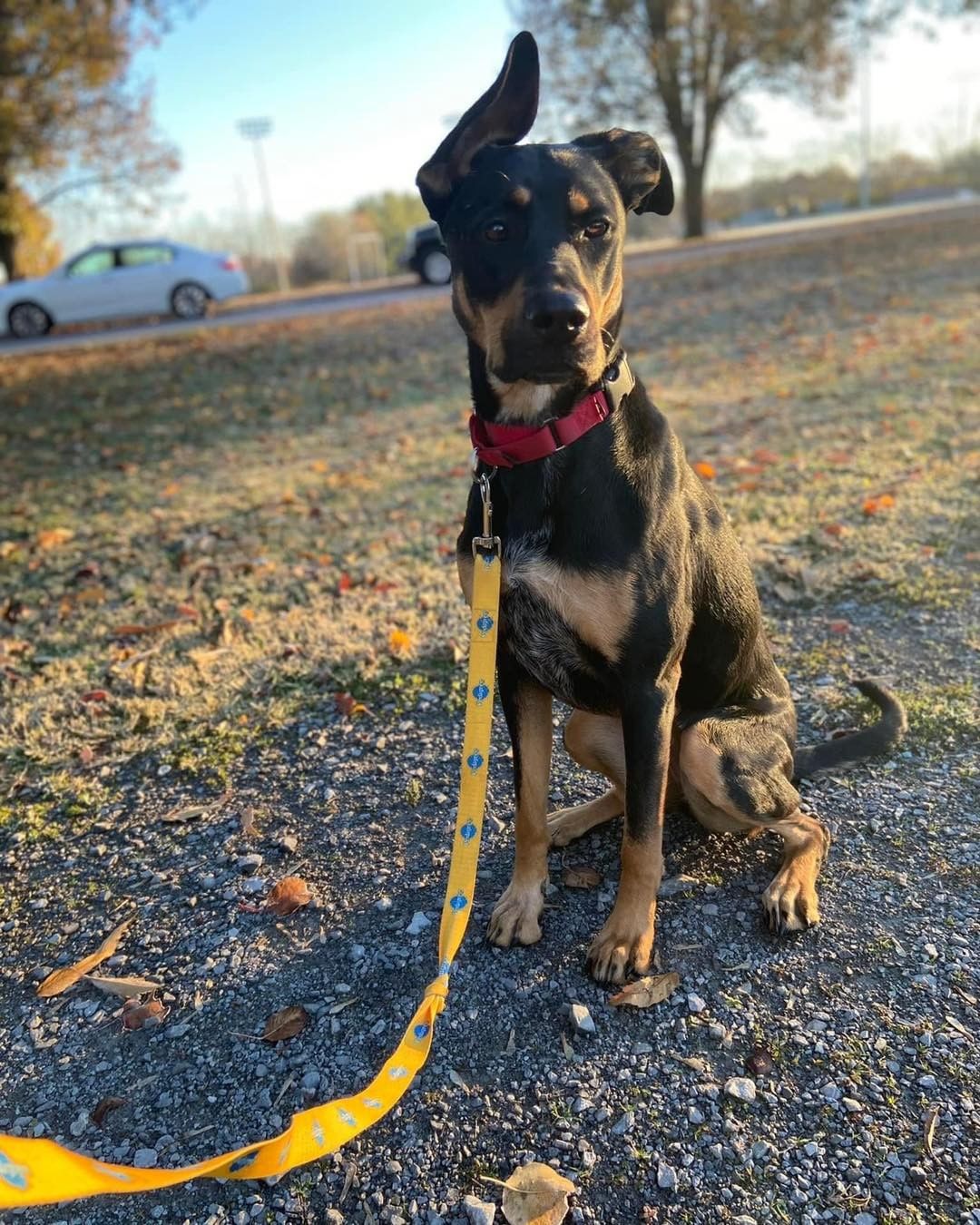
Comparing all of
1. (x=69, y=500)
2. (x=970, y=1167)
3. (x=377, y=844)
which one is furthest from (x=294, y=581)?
→ (x=970, y=1167)

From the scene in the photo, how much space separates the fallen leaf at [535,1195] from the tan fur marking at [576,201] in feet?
8.35

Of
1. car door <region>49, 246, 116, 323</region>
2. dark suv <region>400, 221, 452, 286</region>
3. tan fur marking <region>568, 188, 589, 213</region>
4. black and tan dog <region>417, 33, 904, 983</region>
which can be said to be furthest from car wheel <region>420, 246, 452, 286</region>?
tan fur marking <region>568, 188, 589, 213</region>

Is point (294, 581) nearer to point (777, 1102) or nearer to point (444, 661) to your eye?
point (444, 661)

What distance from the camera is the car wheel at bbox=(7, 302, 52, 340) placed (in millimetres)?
19703

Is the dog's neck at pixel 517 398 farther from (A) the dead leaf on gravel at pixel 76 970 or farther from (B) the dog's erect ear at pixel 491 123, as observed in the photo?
(A) the dead leaf on gravel at pixel 76 970

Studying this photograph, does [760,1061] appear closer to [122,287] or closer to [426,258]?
[122,287]

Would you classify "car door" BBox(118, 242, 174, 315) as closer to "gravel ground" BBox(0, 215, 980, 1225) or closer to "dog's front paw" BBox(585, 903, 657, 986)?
"gravel ground" BBox(0, 215, 980, 1225)

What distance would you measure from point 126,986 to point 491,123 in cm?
288

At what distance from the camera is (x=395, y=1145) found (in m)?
2.29

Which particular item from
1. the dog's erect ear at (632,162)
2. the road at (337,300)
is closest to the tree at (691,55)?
the road at (337,300)

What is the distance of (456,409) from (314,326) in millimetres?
7138

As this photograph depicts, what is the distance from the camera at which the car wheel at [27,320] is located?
776 inches

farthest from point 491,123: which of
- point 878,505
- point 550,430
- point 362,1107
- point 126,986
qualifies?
point 878,505

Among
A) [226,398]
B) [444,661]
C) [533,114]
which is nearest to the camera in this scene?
[533,114]
